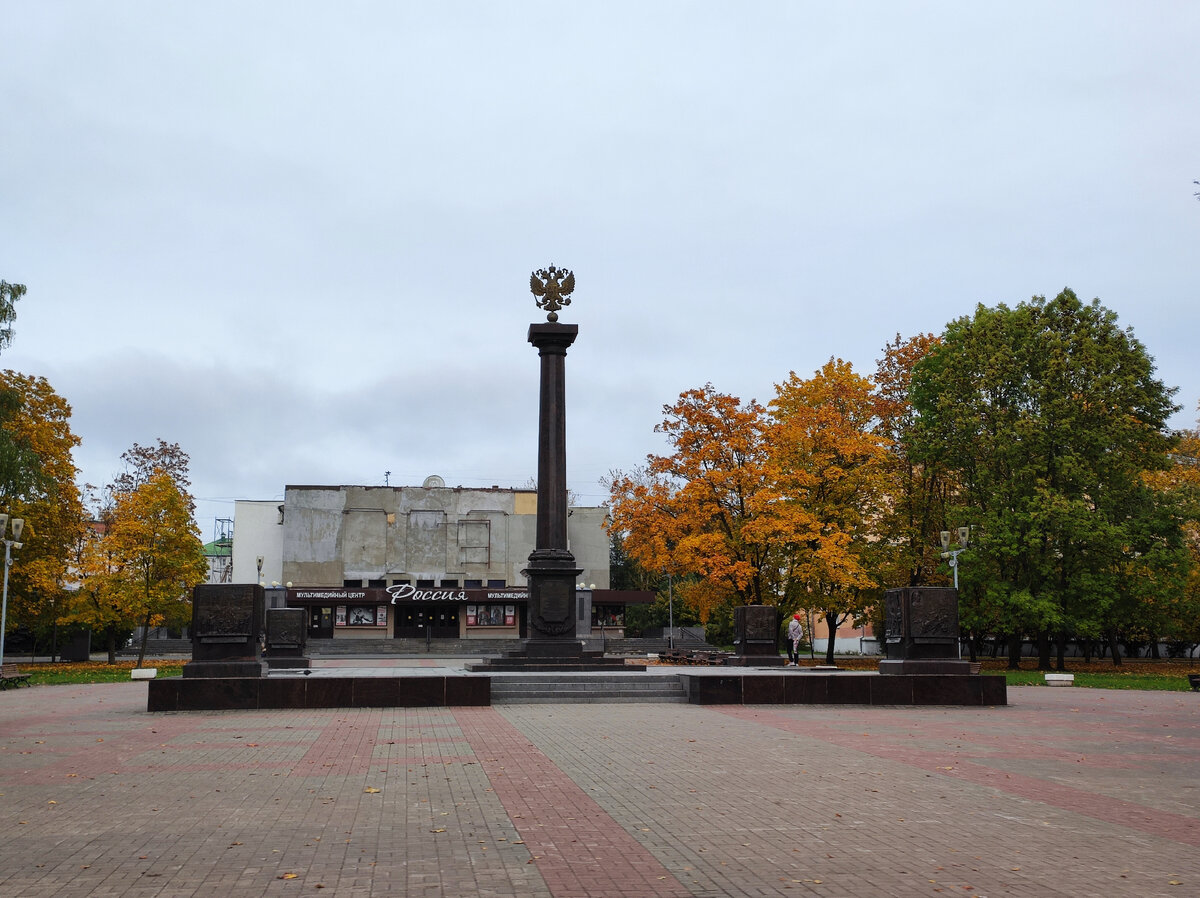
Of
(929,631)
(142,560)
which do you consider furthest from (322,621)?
(929,631)

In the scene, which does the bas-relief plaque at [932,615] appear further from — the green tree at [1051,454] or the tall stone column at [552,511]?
the green tree at [1051,454]

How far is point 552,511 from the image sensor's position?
25516 millimetres

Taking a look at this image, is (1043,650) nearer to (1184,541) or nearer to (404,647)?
(1184,541)

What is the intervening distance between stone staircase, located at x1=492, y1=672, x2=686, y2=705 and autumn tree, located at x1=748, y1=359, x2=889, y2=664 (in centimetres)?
1437

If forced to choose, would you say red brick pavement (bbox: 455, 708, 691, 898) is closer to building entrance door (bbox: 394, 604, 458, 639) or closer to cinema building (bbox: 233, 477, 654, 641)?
cinema building (bbox: 233, 477, 654, 641)

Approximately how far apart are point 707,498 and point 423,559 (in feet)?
124

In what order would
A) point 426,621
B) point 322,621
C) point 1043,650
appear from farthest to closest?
point 426,621 < point 322,621 < point 1043,650

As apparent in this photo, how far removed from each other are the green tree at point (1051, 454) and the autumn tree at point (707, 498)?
23.0 ft


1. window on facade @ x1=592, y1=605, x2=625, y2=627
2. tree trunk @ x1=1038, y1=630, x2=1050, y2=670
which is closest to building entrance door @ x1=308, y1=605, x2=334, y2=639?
window on facade @ x1=592, y1=605, x2=625, y2=627

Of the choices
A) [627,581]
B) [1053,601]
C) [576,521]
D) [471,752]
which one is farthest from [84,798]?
[627,581]

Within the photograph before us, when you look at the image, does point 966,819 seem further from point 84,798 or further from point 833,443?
point 833,443

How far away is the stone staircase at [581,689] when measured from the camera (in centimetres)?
2072

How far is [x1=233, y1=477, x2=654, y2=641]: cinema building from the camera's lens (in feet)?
227

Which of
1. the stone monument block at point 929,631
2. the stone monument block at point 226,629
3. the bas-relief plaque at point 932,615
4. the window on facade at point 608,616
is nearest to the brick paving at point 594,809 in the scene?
the stone monument block at point 226,629
